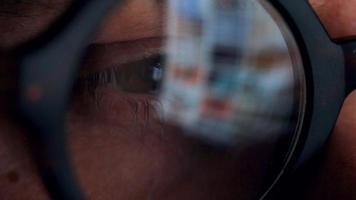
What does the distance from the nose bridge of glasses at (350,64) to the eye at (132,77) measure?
22cm

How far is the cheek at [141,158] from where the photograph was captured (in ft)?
1.51

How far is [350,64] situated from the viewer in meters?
0.58

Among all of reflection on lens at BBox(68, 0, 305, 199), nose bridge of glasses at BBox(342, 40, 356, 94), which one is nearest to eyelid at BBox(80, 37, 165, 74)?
reflection on lens at BBox(68, 0, 305, 199)

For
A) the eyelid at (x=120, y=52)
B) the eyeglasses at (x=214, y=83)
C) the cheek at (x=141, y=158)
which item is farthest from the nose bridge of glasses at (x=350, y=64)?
the eyelid at (x=120, y=52)

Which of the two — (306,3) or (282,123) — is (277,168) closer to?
(282,123)

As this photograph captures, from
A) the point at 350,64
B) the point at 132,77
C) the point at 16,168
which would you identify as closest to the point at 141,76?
the point at 132,77

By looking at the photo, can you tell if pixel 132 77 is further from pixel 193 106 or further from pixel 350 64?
pixel 350 64

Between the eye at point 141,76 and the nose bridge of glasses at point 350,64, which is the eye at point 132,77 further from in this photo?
the nose bridge of glasses at point 350,64

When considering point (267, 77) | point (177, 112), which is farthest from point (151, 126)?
point (267, 77)

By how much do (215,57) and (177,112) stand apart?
6 cm

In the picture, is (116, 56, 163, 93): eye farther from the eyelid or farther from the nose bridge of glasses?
the nose bridge of glasses

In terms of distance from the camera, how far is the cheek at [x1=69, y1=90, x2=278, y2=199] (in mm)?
462

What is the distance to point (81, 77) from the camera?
17.3 inches

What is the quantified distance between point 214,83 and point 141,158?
0.32 feet
